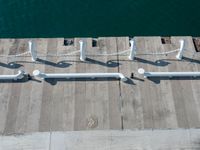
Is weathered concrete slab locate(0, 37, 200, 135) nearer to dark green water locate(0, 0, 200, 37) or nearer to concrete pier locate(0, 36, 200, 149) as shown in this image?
concrete pier locate(0, 36, 200, 149)

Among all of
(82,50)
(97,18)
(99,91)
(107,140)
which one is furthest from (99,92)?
(97,18)

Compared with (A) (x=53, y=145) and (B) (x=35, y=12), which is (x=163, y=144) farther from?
(B) (x=35, y=12)

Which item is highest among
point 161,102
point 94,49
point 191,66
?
point 94,49

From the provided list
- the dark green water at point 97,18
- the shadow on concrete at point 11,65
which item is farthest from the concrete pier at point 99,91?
the dark green water at point 97,18

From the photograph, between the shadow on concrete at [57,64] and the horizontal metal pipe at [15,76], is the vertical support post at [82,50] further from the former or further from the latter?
the horizontal metal pipe at [15,76]

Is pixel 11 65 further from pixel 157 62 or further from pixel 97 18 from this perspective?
pixel 97 18

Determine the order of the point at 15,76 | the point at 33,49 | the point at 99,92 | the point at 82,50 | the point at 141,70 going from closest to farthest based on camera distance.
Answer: the point at 99,92 < the point at 15,76 < the point at 141,70 < the point at 33,49 < the point at 82,50

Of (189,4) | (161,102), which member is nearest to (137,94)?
(161,102)

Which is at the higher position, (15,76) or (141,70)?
(141,70)
